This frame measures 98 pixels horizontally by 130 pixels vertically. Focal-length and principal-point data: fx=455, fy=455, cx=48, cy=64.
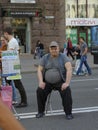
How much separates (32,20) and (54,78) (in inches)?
1213

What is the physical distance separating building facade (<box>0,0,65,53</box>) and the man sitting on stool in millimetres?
29698

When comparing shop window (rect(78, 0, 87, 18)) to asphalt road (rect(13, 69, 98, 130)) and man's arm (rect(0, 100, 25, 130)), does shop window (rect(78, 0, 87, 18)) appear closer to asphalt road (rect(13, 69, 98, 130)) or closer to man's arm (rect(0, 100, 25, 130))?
asphalt road (rect(13, 69, 98, 130))

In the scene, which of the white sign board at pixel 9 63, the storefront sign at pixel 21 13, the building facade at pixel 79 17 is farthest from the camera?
the building facade at pixel 79 17

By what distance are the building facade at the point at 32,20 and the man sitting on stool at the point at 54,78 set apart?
29.7 meters

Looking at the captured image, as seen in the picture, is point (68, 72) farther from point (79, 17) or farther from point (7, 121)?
point (79, 17)

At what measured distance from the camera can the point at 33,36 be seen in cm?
3800

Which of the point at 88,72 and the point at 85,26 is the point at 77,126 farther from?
the point at 85,26

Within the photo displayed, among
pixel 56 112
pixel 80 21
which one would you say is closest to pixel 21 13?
pixel 80 21

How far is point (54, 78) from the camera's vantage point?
301 inches

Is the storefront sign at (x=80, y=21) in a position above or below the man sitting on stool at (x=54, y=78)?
below

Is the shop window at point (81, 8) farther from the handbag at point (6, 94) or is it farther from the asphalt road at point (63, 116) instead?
the handbag at point (6, 94)

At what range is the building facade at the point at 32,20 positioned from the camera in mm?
37719

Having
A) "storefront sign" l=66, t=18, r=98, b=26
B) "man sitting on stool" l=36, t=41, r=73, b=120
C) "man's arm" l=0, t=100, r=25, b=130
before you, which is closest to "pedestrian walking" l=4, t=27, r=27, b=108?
"man sitting on stool" l=36, t=41, r=73, b=120

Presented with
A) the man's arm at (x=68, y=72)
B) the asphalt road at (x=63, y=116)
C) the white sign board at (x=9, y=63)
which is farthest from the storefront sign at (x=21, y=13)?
the man's arm at (x=68, y=72)
